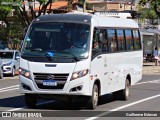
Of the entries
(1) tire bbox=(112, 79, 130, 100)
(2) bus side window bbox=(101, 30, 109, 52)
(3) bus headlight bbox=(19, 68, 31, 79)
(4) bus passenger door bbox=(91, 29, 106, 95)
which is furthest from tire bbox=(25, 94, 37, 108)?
(1) tire bbox=(112, 79, 130, 100)

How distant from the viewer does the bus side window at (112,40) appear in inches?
637

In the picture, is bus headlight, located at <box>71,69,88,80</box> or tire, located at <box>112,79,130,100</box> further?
tire, located at <box>112,79,130,100</box>

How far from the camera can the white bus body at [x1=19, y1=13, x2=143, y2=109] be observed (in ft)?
45.6

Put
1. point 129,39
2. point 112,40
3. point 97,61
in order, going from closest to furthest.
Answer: point 97,61 → point 112,40 → point 129,39

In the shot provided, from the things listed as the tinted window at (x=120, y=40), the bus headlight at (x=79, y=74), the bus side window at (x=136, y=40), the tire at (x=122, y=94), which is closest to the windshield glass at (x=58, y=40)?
the bus headlight at (x=79, y=74)

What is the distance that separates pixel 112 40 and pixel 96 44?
1741 millimetres

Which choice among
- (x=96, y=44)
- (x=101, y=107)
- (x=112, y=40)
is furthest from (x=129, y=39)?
(x=96, y=44)

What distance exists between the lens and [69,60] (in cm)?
1394

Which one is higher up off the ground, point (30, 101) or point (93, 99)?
point (93, 99)

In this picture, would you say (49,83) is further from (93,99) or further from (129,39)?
(129,39)

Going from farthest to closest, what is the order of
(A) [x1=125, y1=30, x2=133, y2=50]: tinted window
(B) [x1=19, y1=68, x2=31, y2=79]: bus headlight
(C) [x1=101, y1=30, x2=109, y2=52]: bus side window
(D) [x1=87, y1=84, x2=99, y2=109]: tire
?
1. (A) [x1=125, y1=30, x2=133, y2=50]: tinted window
2. (C) [x1=101, y1=30, x2=109, y2=52]: bus side window
3. (D) [x1=87, y1=84, x2=99, y2=109]: tire
4. (B) [x1=19, y1=68, x2=31, y2=79]: bus headlight

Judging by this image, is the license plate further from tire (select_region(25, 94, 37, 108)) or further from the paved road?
tire (select_region(25, 94, 37, 108))

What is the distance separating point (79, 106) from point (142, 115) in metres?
2.51

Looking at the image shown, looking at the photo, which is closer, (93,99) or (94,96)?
(93,99)
